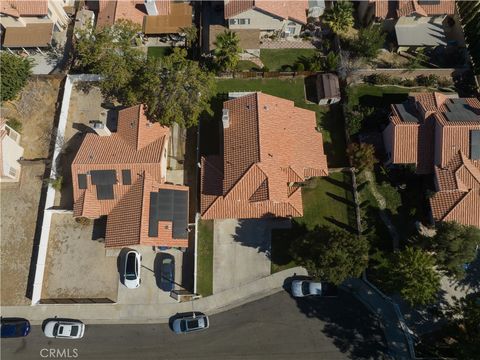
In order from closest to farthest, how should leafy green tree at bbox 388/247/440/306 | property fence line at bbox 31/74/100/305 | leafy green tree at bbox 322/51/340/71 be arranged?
leafy green tree at bbox 388/247/440/306 → property fence line at bbox 31/74/100/305 → leafy green tree at bbox 322/51/340/71

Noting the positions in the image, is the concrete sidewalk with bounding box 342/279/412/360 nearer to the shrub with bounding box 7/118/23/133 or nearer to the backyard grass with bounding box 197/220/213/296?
the backyard grass with bounding box 197/220/213/296

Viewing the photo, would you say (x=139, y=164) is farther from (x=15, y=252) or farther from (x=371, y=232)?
(x=371, y=232)

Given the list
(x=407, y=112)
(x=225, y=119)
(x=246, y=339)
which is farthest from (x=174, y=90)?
(x=246, y=339)

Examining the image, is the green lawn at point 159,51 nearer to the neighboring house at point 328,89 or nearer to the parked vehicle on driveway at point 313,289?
the neighboring house at point 328,89

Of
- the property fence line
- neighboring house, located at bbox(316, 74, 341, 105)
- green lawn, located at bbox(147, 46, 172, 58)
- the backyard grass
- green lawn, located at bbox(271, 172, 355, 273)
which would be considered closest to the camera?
the property fence line

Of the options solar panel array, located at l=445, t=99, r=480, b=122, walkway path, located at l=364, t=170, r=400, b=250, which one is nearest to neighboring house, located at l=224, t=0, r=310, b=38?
solar panel array, located at l=445, t=99, r=480, b=122

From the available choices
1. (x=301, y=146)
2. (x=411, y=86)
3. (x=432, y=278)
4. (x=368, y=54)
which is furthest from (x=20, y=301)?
(x=411, y=86)

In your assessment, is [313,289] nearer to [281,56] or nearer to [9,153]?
[281,56]
